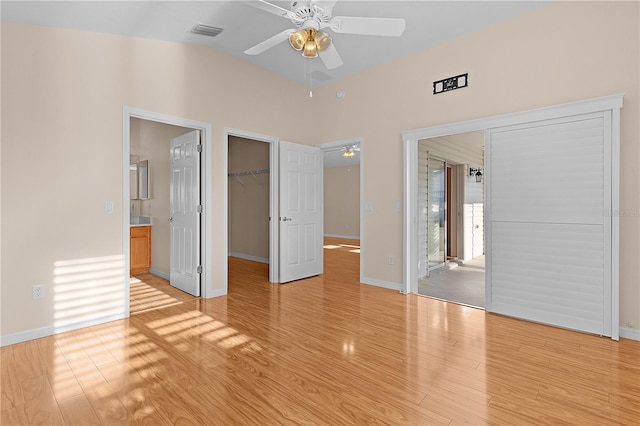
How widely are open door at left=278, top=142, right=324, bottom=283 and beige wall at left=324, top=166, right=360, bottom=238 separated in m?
6.27

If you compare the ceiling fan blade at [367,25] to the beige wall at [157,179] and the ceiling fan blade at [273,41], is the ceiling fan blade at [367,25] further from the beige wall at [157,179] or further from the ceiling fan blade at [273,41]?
the beige wall at [157,179]

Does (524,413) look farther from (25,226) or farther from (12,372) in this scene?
(25,226)

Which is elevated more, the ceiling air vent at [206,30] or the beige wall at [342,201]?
the ceiling air vent at [206,30]

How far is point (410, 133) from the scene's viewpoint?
14.4ft

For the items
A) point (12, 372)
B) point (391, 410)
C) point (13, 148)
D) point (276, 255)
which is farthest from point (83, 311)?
point (391, 410)

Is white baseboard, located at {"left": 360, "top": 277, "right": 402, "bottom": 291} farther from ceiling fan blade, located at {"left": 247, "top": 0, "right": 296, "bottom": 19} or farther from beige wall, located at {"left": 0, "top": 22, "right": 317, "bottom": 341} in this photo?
ceiling fan blade, located at {"left": 247, "top": 0, "right": 296, "bottom": 19}

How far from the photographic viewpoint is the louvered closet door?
301 cm

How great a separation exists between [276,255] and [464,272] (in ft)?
11.5

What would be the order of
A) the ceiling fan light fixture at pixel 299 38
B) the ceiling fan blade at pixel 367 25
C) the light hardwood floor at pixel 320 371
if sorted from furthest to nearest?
1. the ceiling fan light fixture at pixel 299 38
2. the ceiling fan blade at pixel 367 25
3. the light hardwood floor at pixel 320 371

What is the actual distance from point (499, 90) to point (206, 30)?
3.38 m

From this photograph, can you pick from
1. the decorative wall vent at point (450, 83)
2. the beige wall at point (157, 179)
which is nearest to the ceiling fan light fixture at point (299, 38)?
the decorative wall vent at point (450, 83)

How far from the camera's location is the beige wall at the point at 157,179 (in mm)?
5129

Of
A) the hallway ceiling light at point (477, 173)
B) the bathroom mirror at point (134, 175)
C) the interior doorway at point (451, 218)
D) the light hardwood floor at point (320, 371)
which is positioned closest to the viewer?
the light hardwood floor at point (320, 371)

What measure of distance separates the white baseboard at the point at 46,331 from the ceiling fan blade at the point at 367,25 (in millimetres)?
3568
